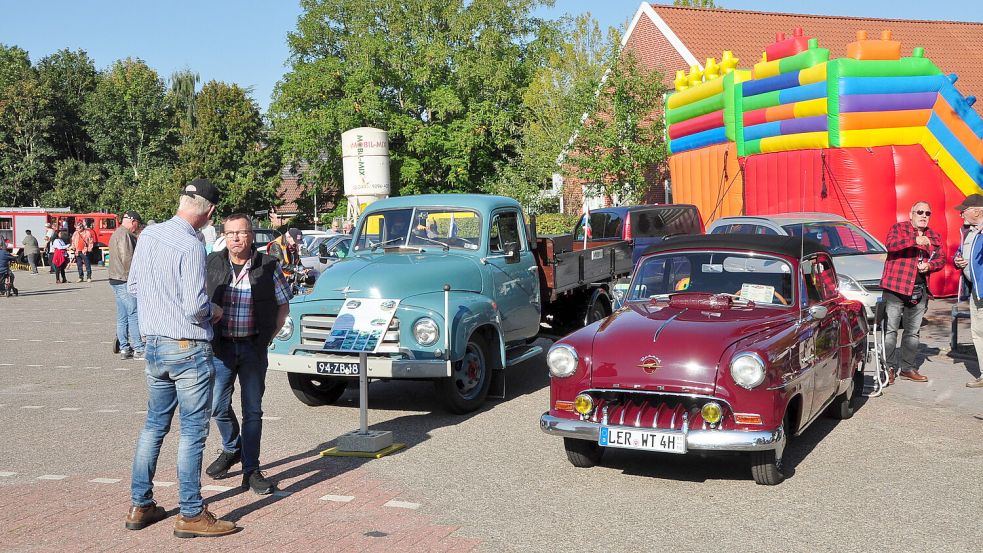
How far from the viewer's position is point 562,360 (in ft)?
21.7

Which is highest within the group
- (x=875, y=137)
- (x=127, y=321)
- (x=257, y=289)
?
(x=875, y=137)

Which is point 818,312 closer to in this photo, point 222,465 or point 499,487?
point 499,487

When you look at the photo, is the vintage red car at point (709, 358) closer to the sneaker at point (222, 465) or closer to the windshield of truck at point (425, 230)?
the sneaker at point (222, 465)

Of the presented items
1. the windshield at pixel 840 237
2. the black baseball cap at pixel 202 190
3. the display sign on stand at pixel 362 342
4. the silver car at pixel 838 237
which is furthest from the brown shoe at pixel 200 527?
the windshield at pixel 840 237

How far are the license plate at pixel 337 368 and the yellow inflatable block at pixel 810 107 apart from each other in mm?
13313

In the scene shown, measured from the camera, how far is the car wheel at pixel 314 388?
9422mm

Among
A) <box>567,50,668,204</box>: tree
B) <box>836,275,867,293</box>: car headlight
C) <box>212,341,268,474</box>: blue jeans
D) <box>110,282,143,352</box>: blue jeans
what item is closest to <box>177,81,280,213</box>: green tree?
<box>567,50,668,204</box>: tree

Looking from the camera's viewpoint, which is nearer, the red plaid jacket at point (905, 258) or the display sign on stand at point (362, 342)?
the display sign on stand at point (362, 342)

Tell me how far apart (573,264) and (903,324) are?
12.4 ft

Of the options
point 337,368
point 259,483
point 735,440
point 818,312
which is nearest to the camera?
point 735,440

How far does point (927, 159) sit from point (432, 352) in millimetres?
13280

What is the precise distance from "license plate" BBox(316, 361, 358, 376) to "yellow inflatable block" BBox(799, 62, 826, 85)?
13.4 meters

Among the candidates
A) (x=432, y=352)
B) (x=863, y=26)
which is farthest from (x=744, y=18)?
(x=432, y=352)

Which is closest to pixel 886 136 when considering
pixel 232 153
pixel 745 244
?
pixel 745 244
